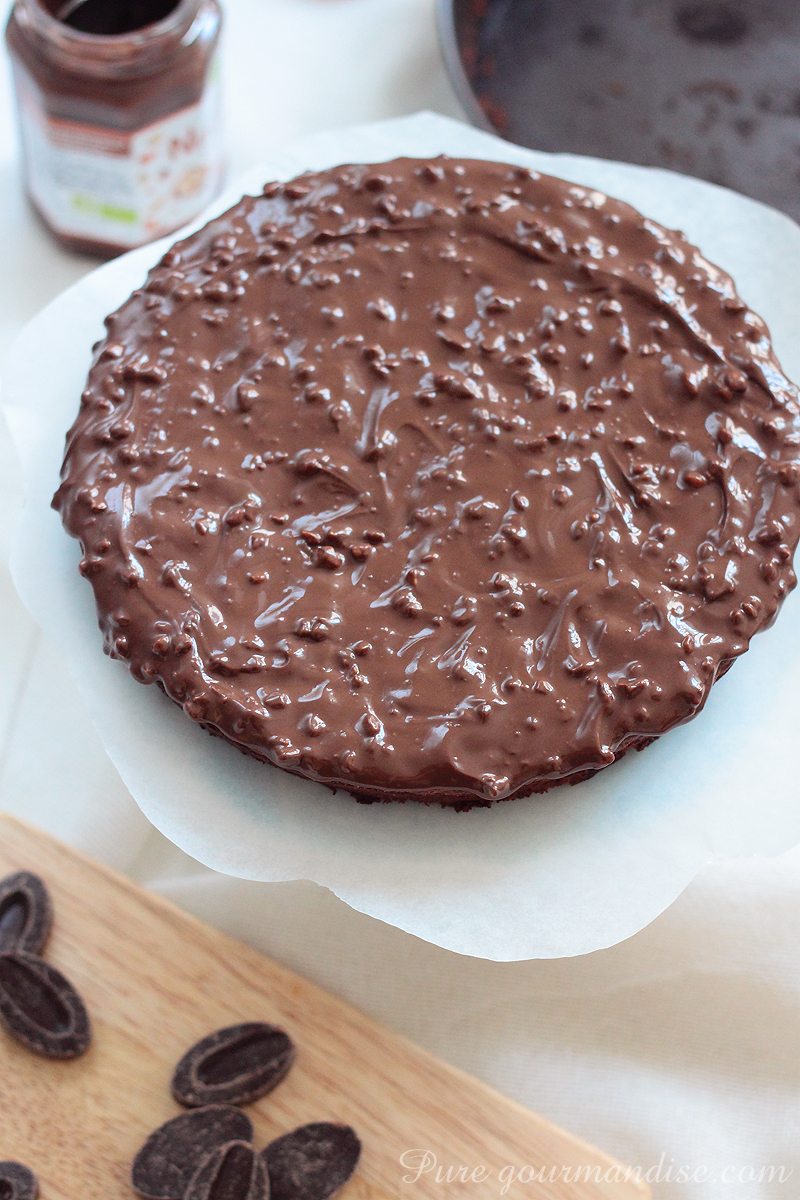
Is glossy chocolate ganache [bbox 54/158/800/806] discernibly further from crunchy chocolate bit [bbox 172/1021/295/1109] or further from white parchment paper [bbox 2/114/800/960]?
crunchy chocolate bit [bbox 172/1021/295/1109]

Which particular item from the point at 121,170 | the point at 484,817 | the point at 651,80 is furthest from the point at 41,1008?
the point at 651,80

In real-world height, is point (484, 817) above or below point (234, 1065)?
above

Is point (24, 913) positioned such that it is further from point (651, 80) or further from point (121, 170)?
point (651, 80)

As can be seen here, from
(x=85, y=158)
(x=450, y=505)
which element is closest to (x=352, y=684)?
(x=450, y=505)

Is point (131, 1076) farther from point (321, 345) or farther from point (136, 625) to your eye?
point (321, 345)

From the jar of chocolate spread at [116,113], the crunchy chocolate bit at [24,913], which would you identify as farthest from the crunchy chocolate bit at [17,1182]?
the jar of chocolate spread at [116,113]

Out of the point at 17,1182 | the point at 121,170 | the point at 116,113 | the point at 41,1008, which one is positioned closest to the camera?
the point at 17,1182

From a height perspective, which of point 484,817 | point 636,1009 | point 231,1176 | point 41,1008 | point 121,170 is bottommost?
point 636,1009
